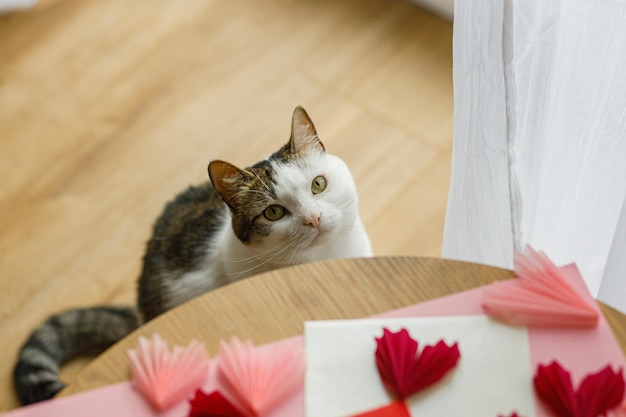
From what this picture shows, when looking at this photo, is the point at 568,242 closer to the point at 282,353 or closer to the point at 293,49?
the point at 282,353

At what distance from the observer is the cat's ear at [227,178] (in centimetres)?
112

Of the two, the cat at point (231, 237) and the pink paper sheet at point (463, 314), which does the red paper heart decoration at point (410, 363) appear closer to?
the pink paper sheet at point (463, 314)

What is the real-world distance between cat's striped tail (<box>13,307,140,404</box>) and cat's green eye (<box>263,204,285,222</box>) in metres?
0.49

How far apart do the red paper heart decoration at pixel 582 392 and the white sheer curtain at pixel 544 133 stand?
0.33 meters

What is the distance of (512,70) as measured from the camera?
979mm

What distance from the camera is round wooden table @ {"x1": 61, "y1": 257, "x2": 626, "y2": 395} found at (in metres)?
0.87

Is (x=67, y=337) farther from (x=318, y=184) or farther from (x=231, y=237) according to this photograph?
(x=318, y=184)

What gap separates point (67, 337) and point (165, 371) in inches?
29.3

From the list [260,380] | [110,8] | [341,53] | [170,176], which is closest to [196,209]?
[170,176]

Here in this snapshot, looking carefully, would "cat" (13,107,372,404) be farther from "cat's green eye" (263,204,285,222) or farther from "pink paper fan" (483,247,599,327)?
"pink paper fan" (483,247,599,327)

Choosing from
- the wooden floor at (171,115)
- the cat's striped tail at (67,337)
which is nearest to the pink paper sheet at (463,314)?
the cat's striped tail at (67,337)

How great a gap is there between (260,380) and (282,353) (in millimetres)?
42

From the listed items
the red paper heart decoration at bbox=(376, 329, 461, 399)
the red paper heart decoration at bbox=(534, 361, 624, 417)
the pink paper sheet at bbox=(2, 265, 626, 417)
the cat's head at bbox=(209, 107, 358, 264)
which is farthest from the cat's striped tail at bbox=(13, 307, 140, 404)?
the red paper heart decoration at bbox=(534, 361, 624, 417)

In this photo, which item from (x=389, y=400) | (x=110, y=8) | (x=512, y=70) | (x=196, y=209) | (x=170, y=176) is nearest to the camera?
(x=389, y=400)
